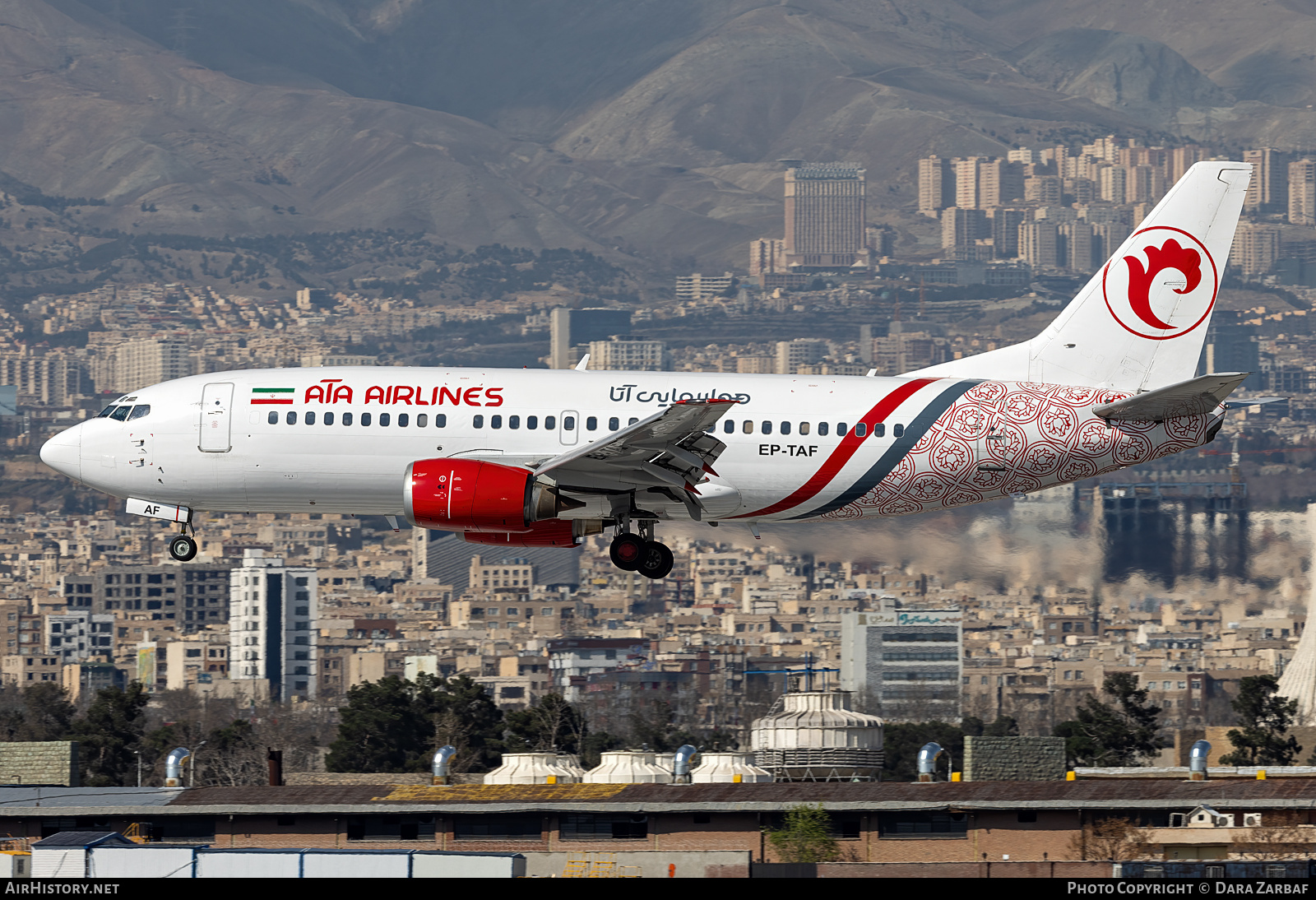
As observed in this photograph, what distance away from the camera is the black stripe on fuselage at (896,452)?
46875mm

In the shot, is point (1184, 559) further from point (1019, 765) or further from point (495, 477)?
point (495, 477)

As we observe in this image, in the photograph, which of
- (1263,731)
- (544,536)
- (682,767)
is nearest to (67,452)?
(544,536)

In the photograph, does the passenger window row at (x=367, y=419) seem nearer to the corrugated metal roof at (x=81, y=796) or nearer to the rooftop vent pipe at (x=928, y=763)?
the corrugated metal roof at (x=81, y=796)

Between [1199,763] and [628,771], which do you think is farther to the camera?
[628,771]

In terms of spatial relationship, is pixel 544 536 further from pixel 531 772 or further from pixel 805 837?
pixel 531 772

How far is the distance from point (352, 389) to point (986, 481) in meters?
14.3

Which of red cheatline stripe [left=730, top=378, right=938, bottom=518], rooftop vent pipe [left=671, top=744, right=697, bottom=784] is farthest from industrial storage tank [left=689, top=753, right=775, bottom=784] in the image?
red cheatline stripe [left=730, top=378, right=938, bottom=518]

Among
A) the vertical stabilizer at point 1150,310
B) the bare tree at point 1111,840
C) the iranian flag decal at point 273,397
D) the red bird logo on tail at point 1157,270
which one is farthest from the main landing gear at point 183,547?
the bare tree at point 1111,840

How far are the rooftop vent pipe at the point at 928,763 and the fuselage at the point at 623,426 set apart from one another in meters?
21.9

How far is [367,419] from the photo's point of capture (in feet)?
153

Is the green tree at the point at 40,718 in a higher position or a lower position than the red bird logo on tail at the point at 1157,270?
lower

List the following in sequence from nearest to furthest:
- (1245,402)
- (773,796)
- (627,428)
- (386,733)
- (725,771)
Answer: (627,428), (1245,402), (773,796), (725,771), (386,733)

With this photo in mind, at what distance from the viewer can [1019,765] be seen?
69.8 m

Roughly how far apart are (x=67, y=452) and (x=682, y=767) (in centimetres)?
2885
